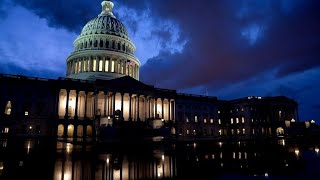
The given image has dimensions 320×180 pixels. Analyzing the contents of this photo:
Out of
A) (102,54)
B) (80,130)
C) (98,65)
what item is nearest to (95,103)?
(80,130)

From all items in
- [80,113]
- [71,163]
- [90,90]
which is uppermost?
[90,90]

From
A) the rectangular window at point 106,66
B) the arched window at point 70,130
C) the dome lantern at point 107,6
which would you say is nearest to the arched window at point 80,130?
the arched window at point 70,130

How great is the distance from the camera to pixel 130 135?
189 feet

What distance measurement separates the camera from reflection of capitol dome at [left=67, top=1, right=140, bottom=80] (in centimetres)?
9894

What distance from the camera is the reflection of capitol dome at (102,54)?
9894cm

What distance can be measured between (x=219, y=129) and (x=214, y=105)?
1119 centimetres

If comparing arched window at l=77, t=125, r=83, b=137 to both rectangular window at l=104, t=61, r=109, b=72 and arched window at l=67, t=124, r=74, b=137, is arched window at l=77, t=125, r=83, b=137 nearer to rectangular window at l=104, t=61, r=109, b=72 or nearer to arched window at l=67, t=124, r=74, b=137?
arched window at l=67, t=124, r=74, b=137

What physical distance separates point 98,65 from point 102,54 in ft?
16.1

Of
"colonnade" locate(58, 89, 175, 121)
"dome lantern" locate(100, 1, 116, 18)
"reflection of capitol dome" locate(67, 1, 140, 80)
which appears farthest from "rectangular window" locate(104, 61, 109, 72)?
"dome lantern" locate(100, 1, 116, 18)

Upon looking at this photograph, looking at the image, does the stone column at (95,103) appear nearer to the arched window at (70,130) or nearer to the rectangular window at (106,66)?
the arched window at (70,130)

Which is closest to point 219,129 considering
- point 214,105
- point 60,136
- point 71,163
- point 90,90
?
point 214,105

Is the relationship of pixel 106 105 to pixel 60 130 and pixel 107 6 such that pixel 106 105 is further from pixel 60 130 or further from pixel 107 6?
pixel 107 6

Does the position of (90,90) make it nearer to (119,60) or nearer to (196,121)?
(119,60)

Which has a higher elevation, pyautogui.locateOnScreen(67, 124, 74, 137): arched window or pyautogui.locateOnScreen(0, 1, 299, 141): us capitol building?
pyautogui.locateOnScreen(0, 1, 299, 141): us capitol building
